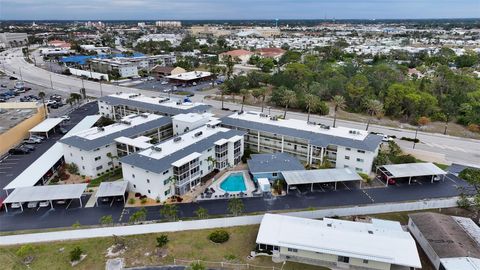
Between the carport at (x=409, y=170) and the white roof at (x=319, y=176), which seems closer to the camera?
the white roof at (x=319, y=176)

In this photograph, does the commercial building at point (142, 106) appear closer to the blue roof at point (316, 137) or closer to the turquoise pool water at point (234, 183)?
the blue roof at point (316, 137)

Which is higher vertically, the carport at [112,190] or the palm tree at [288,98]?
the palm tree at [288,98]

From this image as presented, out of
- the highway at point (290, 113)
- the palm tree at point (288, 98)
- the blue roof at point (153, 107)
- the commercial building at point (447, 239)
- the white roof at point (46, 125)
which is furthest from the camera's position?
the palm tree at point (288, 98)

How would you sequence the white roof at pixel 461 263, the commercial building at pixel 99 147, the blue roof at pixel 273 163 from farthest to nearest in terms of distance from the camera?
1. the commercial building at pixel 99 147
2. the blue roof at pixel 273 163
3. the white roof at pixel 461 263

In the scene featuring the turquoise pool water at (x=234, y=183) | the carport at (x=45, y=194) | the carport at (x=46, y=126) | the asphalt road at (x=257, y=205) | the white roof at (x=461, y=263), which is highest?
the carport at (x=46, y=126)

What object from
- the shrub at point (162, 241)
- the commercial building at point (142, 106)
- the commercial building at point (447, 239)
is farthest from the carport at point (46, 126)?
the commercial building at point (447, 239)

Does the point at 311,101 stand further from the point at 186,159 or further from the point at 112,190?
the point at 112,190

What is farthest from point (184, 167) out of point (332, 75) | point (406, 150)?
point (332, 75)
